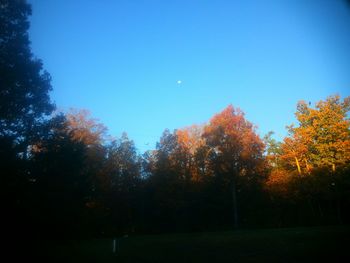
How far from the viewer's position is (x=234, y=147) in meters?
35.9

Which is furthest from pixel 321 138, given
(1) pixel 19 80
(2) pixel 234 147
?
(1) pixel 19 80

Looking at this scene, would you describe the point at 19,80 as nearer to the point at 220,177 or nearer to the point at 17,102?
the point at 17,102

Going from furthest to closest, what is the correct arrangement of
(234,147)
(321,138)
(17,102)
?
1. (321,138)
2. (234,147)
3. (17,102)

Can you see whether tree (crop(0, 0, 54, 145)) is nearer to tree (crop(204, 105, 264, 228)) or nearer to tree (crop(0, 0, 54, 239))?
tree (crop(0, 0, 54, 239))

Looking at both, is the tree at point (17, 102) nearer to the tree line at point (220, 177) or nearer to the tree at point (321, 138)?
the tree line at point (220, 177)

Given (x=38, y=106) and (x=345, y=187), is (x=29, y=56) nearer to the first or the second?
(x=38, y=106)

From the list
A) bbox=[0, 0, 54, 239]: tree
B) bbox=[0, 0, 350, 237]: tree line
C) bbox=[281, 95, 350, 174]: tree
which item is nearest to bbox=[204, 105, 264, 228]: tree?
bbox=[0, 0, 350, 237]: tree line

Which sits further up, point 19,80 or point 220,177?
point 19,80

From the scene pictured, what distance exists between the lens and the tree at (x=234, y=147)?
118ft

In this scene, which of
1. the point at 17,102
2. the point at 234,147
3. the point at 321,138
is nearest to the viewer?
the point at 17,102

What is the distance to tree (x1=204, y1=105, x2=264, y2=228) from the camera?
36.0 meters

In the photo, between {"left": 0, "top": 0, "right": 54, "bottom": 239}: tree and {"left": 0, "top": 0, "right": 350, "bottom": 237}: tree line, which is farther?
{"left": 0, "top": 0, "right": 350, "bottom": 237}: tree line

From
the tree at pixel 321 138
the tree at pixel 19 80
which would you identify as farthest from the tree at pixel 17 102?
the tree at pixel 321 138

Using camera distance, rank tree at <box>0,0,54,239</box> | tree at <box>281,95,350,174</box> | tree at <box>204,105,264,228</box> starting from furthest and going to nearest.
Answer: tree at <box>281,95,350,174</box> < tree at <box>204,105,264,228</box> < tree at <box>0,0,54,239</box>
